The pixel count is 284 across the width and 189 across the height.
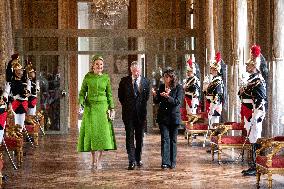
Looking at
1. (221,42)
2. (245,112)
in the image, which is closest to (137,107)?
(245,112)

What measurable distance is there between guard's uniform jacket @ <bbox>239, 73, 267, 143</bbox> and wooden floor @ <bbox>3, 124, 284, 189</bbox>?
0.79 meters

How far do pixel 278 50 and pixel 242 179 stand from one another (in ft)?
9.59

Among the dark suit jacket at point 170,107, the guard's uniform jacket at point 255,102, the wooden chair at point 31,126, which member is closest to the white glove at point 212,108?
the dark suit jacket at point 170,107

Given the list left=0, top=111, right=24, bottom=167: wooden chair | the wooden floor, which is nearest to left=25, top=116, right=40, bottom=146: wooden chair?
the wooden floor

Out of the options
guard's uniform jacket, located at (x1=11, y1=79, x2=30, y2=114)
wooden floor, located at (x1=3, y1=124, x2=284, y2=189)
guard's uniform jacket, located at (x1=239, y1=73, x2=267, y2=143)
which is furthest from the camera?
guard's uniform jacket, located at (x1=11, y1=79, x2=30, y2=114)

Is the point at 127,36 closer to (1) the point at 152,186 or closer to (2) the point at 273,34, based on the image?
(2) the point at 273,34

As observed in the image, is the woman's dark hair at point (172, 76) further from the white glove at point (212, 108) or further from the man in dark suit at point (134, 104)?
the white glove at point (212, 108)

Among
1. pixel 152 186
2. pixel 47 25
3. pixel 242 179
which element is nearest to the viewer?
pixel 152 186

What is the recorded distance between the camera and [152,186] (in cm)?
998

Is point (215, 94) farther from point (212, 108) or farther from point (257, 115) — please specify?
point (257, 115)

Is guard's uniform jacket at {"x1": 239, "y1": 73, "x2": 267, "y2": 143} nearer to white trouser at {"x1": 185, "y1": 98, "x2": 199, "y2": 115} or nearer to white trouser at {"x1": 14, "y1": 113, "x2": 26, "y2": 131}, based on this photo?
white trouser at {"x1": 14, "y1": 113, "x2": 26, "y2": 131}

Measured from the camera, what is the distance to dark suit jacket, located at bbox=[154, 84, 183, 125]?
Answer: 11.9m

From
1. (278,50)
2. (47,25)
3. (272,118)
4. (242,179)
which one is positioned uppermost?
(47,25)

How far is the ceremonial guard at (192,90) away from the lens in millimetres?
17734
